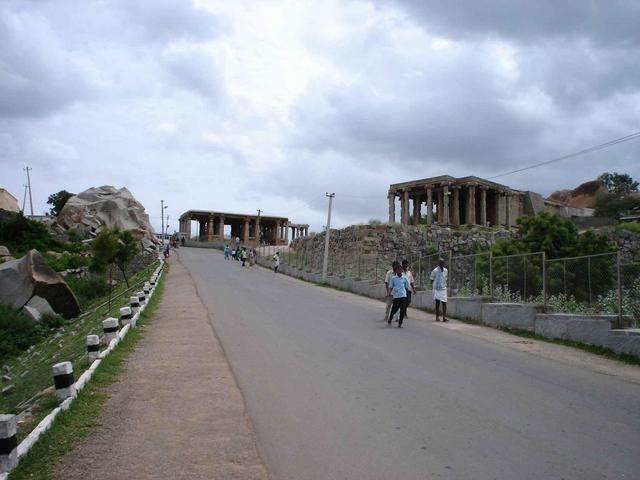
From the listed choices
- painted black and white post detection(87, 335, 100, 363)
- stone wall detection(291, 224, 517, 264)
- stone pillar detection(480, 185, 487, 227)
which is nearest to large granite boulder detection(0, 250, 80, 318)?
stone wall detection(291, 224, 517, 264)

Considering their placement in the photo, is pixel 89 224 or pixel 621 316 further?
pixel 89 224

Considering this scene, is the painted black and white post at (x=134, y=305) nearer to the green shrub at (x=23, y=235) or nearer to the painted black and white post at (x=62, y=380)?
the painted black and white post at (x=62, y=380)

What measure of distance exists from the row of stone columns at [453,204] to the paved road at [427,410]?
30830mm

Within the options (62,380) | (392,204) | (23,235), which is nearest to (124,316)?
(62,380)

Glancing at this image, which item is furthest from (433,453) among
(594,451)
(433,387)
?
(433,387)

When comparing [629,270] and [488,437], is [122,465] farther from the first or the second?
[629,270]

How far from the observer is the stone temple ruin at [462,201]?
4228 centimetres

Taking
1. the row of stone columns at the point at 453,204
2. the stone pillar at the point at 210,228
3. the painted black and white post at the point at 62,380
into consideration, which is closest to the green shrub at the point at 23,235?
the stone pillar at the point at 210,228

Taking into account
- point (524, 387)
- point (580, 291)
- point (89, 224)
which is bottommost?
point (524, 387)

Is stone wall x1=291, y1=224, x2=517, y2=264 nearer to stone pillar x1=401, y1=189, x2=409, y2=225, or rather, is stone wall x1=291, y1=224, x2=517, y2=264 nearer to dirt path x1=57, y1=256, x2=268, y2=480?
stone pillar x1=401, y1=189, x2=409, y2=225

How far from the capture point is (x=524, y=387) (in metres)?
7.71

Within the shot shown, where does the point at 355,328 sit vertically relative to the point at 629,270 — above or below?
below

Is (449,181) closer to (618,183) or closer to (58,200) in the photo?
(618,183)

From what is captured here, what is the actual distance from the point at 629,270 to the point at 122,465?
1064 cm
